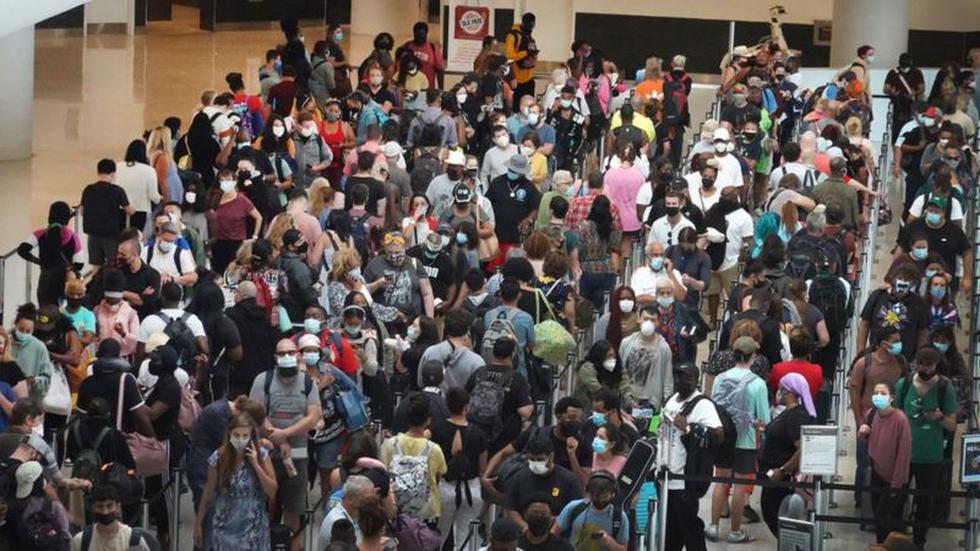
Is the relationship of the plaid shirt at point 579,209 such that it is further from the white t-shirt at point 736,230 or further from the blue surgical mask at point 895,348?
the blue surgical mask at point 895,348

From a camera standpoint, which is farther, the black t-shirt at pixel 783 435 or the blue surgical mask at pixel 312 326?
the blue surgical mask at pixel 312 326

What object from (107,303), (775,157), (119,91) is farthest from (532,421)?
(119,91)

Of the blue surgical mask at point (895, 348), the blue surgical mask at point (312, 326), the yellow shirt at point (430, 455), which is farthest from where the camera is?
the blue surgical mask at point (895, 348)

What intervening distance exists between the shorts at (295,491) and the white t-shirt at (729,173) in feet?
25.5

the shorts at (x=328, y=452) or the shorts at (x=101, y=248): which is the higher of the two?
the shorts at (x=101, y=248)

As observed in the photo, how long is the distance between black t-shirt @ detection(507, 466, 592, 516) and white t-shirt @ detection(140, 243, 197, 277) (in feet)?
16.5

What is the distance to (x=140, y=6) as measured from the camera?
43062 millimetres

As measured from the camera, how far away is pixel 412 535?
12.6 m

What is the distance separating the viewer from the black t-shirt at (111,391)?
13.4 meters

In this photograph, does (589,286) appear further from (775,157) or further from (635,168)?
(775,157)

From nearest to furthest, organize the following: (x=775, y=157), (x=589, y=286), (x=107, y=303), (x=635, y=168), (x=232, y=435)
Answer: (x=232, y=435), (x=107, y=303), (x=589, y=286), (x=635, y=168), (x=775, y=157)

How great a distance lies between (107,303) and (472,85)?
10.2 m

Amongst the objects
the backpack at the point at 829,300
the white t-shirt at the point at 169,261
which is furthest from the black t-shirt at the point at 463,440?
the backpack at the point at 829,300

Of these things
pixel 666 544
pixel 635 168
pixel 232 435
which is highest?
pixel 635 168
